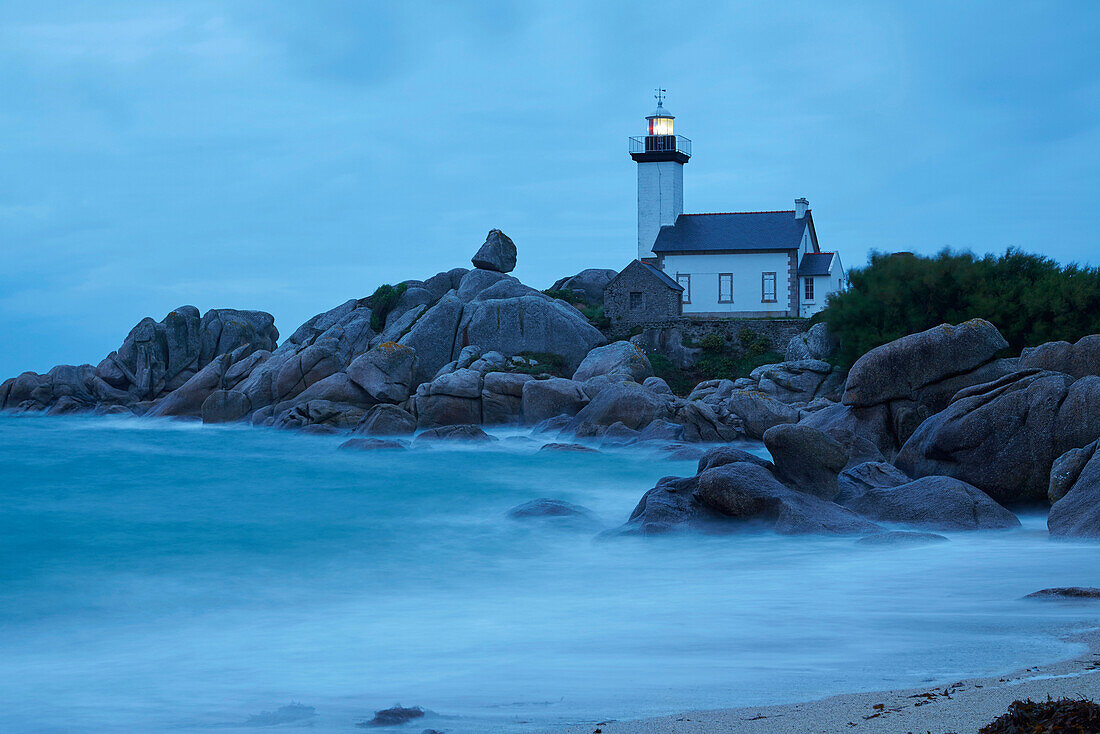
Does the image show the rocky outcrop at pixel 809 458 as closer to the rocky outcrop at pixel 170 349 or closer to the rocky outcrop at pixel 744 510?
the rocky outcrop at pixel 744 510

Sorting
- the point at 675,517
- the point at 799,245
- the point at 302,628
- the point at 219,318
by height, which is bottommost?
the point at 302,628

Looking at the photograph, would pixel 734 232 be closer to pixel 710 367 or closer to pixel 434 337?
pixel 710 367

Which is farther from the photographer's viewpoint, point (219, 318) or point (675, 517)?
point (219, 318)

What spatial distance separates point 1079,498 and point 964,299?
18.7 meters

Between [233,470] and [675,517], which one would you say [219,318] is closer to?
[233,470]

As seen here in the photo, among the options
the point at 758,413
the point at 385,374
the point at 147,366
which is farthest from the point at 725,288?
the point at 147,366

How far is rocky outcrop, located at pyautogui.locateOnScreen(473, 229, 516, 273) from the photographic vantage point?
42.6 meters

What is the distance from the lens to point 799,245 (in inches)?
1651

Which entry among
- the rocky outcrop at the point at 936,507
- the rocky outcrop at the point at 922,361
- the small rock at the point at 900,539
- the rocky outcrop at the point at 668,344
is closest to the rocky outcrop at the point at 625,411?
the rocky outcrop at the point at 922,361

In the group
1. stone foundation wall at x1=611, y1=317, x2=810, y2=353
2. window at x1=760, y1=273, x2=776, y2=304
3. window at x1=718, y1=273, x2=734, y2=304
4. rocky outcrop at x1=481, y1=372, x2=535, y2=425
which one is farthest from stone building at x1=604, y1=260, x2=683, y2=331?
rocky outcrop at x1=481, y1=372, x2=535, y2=425

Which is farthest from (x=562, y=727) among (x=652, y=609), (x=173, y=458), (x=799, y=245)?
(x=799, y=245)

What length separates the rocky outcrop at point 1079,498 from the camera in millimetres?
9484

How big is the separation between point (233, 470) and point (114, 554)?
8.18 meters

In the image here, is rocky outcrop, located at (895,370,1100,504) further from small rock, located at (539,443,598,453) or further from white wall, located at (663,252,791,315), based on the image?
white wall, located at (663,252,791,315)
